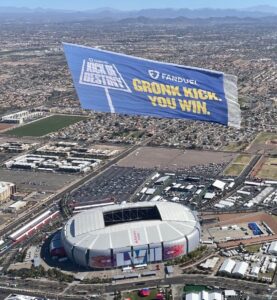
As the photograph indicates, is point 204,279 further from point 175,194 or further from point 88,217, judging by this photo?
point 175,194

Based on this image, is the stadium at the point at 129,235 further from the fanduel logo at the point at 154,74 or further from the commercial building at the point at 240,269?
the fanduel logo at the point at 154,74

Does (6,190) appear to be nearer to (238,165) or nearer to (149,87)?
(238,165)

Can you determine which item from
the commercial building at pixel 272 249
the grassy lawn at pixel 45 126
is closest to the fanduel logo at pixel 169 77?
the commercial building at pixel 272 249

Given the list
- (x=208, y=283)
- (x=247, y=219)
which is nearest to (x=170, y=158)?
(x=247, y=219)

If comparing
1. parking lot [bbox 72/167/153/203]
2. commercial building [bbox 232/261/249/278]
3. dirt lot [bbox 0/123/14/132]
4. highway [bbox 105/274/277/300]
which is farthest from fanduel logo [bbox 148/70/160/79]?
dirt lot [bbox 0/123/14/132]

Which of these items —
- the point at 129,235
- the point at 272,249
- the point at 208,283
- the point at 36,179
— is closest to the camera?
the point at 208,283

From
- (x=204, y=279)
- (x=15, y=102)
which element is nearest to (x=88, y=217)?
(x=204, y=279)

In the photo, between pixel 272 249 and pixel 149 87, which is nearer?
→ pixel 149 87

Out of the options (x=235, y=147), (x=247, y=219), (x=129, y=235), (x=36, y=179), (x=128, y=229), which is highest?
A: (x=128, y=229)
